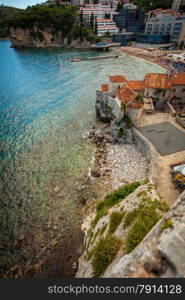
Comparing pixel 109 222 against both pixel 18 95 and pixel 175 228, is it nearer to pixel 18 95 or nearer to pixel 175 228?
pixel 175 228

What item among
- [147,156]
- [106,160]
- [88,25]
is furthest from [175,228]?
[88,25]

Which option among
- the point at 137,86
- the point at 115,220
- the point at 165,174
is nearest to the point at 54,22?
the point at 137,86

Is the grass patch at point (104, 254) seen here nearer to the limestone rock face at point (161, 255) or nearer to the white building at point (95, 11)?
the limestone rock face at point (161, 255)

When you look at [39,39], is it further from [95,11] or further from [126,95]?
[126,95]

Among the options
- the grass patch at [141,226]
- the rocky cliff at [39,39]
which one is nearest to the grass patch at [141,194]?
the grass patch at [141,226]

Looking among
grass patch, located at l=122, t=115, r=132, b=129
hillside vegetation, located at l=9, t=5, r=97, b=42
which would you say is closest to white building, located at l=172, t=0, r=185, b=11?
hillside vegetation, located at l=9, t=5, r=97, b=42

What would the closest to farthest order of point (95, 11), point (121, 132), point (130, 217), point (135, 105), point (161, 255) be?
point (161, 255) → point (130, 217) → point (135, 105) → point (121, 132) → point (95, 11)

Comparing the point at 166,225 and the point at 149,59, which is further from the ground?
the point at 149,59
